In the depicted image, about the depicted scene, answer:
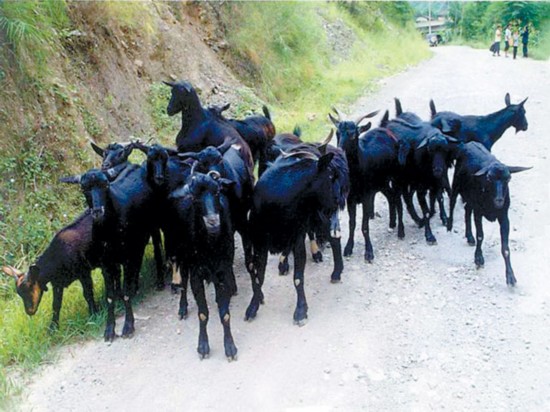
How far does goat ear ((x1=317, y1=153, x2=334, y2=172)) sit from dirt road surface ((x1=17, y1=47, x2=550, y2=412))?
1.53 metres

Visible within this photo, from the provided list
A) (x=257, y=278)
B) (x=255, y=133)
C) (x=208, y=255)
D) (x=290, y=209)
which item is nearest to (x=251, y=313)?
(x=257, y=278)

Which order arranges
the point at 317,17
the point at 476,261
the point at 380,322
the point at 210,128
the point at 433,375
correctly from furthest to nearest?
the point at 317,17
the point at 210,128
the point at 476,261
the point at 380,322
the point at 433,375

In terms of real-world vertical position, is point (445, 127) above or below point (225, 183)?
below

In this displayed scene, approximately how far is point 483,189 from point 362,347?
2560mm

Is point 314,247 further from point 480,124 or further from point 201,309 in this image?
point 480,124

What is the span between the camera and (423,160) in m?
8.05

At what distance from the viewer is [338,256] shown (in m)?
6.98

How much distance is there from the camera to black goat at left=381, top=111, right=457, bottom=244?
7.78 meters

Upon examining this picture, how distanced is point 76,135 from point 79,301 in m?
2.83

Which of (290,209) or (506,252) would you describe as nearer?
(290,209)

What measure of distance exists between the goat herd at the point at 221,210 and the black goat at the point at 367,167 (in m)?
0.02

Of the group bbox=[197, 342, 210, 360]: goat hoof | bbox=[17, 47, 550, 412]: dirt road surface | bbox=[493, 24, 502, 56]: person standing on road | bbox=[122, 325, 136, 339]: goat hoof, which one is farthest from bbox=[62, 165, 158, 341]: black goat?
bbox=[493, 24, 502, 56]: person standing on road

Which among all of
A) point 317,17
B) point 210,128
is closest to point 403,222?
point 210,128

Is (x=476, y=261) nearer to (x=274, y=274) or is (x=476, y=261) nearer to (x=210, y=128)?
(x=274, y=274)
